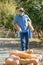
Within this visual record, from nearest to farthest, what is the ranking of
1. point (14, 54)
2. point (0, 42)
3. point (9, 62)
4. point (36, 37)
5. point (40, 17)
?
point (9, 62), point (14, 54), point (40, 17), point (0, 42), point (36, 37)

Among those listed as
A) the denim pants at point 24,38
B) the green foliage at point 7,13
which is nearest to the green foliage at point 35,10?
the denim pants at point 24,38

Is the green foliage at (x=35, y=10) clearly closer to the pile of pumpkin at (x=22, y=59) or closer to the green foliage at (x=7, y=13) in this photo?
the green foliage at (x=7, y=13)

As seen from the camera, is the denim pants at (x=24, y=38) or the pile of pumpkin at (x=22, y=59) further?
the denim pants at (x=24, y=38)

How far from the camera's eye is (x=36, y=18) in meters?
13.1

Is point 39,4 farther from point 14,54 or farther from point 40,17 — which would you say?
point 14,54

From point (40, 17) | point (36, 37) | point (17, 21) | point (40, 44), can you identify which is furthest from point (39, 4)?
point (17, 21)

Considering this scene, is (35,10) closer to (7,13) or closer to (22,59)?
(7,13)

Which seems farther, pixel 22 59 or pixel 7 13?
pixel 7 13

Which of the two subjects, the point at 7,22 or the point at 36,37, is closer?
the point at 36,37

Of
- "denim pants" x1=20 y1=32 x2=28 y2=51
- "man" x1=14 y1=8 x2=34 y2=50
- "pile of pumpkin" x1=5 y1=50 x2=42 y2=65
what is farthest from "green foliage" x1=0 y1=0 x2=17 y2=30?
"pile of pumpkin" x1=5 y1=50 x2=42 y2=65

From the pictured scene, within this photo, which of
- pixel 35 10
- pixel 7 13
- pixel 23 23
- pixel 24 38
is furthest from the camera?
pixel 7 13

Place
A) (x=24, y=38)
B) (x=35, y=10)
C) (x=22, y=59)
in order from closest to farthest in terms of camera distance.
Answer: (x=22, y=59)
(x=24, y=38)
(x=35, y=10)

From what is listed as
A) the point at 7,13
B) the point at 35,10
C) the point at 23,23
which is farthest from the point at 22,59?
the point at 7,13

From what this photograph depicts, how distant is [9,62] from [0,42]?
7087mm
